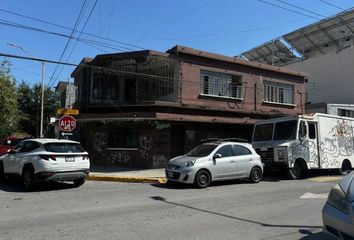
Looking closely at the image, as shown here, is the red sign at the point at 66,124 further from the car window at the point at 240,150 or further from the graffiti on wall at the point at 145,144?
the car window at the point at 240,150

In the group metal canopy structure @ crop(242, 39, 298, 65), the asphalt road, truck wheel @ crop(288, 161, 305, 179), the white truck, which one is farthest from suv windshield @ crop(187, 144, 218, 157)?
metal canopy structure @ crop(242, 39, 298, 65)

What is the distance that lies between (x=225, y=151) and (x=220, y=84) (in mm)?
10147

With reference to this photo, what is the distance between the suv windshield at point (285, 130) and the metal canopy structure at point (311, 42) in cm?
3036

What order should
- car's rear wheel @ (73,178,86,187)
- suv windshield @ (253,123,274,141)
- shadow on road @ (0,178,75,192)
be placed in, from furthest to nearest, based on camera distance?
1. suv windshield @ (253,123,274,141)
2. car's rear wheel @ (73,178,86,187)
3. shadow on road @ (0,178,75,192)

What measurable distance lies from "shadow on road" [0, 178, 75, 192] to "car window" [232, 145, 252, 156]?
6179 mm

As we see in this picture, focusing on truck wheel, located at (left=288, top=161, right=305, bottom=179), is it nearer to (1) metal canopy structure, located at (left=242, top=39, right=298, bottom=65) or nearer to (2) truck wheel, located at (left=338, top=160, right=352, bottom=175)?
(2) truck wheel, located at (left=338, top=160, right=352, bottom=175)

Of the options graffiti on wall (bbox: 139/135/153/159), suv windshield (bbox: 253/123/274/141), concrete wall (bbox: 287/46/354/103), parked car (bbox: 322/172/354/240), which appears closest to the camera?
parked car (bbox: 322/172/354/240)

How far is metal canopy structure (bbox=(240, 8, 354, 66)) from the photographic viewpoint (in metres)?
46.5

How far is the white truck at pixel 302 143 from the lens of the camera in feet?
60.6

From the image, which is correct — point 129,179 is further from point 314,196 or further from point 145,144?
point 314,196

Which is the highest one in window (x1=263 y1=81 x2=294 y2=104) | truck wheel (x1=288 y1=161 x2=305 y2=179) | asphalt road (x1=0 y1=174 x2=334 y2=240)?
window (x1=263 y1=81 x2=294 y2=104)

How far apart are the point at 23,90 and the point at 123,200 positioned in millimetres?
47507

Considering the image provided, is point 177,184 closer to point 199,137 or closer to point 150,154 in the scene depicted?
point 150,154

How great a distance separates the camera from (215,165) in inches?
611
